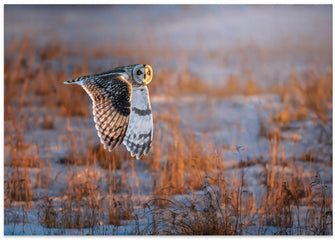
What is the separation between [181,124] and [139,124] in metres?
1.99

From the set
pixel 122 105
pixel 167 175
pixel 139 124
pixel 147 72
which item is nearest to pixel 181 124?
pixel 167 175

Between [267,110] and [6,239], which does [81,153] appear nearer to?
[6,239]

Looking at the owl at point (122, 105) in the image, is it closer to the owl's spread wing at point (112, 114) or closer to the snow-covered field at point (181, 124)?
the owl's spread wing at point (112, 114)

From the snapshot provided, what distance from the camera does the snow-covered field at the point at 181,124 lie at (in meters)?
3.24

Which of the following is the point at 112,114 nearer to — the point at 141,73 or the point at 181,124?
the point at 141,73

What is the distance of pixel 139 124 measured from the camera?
9.60 feet

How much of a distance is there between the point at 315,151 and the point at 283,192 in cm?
105

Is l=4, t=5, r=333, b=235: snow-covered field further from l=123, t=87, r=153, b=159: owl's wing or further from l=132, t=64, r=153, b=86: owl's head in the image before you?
l=132, t=64, r=153, b=86: owl's head

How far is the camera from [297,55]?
4.96 m

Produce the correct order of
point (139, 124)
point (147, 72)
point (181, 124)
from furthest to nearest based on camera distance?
point (181, 124)
point (139, 124)
point (147, 72)

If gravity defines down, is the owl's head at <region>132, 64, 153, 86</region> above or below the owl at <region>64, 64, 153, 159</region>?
above

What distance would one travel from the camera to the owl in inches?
103

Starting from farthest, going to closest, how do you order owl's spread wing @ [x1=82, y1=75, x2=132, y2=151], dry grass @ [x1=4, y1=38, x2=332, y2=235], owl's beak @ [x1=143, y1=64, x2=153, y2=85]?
dry grass @ [x1=4, y1=38, x2=332, y2=235]
owl's beak @ [x1=143, y1=64, x2=153, y2=85]
owl's spread wing @ [x1=82, y1=75, x2=132, y2=151]

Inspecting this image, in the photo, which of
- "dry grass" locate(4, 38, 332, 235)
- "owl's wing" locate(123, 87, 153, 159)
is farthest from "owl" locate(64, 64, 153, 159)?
"dry grass" locate(4, 38, 332, 235)
